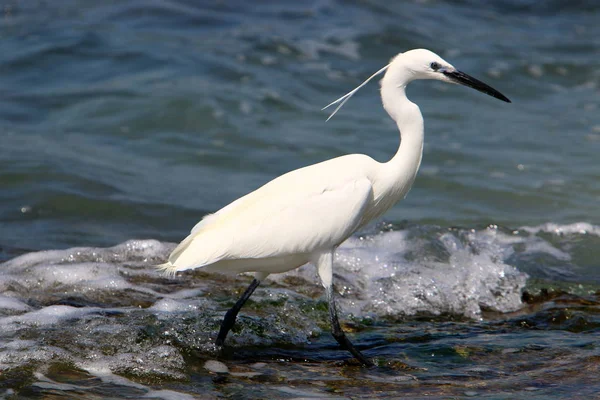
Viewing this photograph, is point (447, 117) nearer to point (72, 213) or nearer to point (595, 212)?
point (595, 212)

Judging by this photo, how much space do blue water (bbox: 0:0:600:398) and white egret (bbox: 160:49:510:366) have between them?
25.1 inches

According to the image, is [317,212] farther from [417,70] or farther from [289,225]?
[417,70]

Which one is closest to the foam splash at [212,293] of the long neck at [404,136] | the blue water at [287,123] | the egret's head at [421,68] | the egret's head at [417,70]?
the blue water at [287,123]

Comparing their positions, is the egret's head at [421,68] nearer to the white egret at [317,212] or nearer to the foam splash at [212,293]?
the white egret at [317,212]

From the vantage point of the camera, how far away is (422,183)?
923 centimetres

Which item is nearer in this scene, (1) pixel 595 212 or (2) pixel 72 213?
(2) pixel 72 213

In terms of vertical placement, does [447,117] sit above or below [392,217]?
above

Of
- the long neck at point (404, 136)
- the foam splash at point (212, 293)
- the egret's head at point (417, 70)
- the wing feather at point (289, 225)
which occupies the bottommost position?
the foam splash at point (212, 293)

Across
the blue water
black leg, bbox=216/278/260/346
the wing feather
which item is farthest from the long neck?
the blue water

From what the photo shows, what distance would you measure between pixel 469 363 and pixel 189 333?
161 cm

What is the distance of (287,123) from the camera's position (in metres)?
11.0

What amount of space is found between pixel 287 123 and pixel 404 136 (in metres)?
6.16

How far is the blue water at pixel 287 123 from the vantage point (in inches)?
289

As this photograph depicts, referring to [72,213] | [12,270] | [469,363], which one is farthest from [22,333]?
[72,213]
